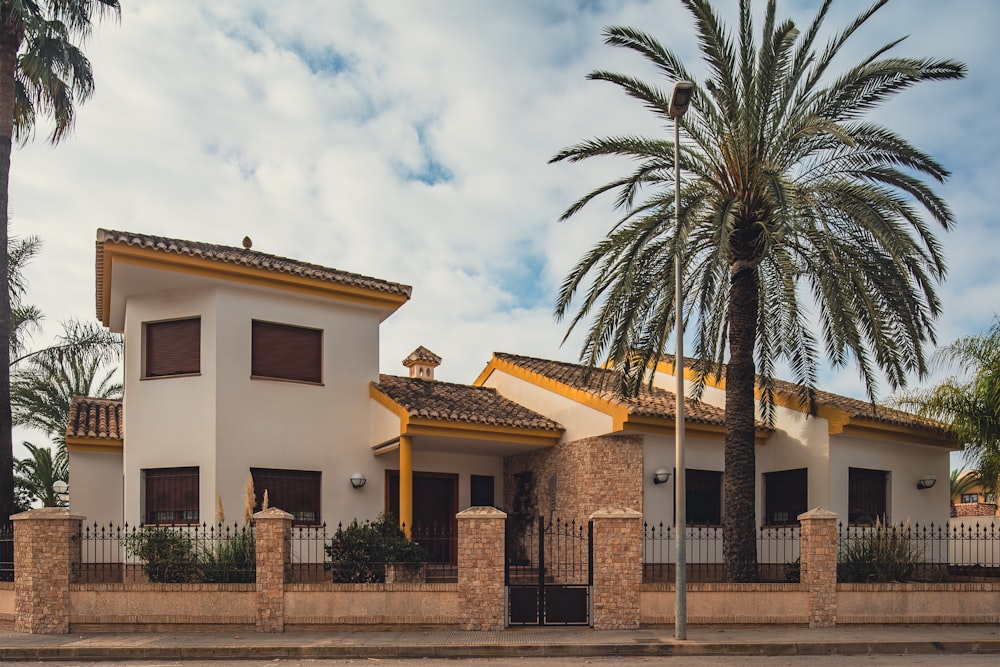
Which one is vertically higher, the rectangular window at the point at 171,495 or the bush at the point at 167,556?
the rectangular window at the point at 171,495

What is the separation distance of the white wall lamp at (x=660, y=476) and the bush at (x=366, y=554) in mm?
5354

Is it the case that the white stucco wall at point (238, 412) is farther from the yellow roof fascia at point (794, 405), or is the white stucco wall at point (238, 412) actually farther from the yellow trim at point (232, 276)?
the yellow roof fascia at point (794, 405)

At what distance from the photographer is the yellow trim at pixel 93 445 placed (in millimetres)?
18703

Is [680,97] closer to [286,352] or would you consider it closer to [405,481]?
[405,481]

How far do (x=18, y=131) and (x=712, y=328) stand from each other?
54.2ft

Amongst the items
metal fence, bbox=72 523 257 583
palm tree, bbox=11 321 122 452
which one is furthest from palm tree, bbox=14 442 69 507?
metal fence, bbox=72 523 257 583

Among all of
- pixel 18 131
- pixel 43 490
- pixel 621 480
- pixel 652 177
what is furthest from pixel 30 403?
pixel 652 177

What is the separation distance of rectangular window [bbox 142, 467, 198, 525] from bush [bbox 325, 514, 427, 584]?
3.24 meters

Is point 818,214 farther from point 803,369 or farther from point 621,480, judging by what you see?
point 621,480

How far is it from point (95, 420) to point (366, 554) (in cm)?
824

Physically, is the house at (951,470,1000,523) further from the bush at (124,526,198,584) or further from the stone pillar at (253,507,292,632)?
the bush at (124,526,198,584)

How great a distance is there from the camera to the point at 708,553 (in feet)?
62.8

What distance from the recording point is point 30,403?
91.2 feet

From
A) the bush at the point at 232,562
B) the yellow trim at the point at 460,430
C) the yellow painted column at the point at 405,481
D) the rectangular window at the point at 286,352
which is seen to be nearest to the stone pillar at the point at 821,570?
the yellow trim at the point at 460,430
